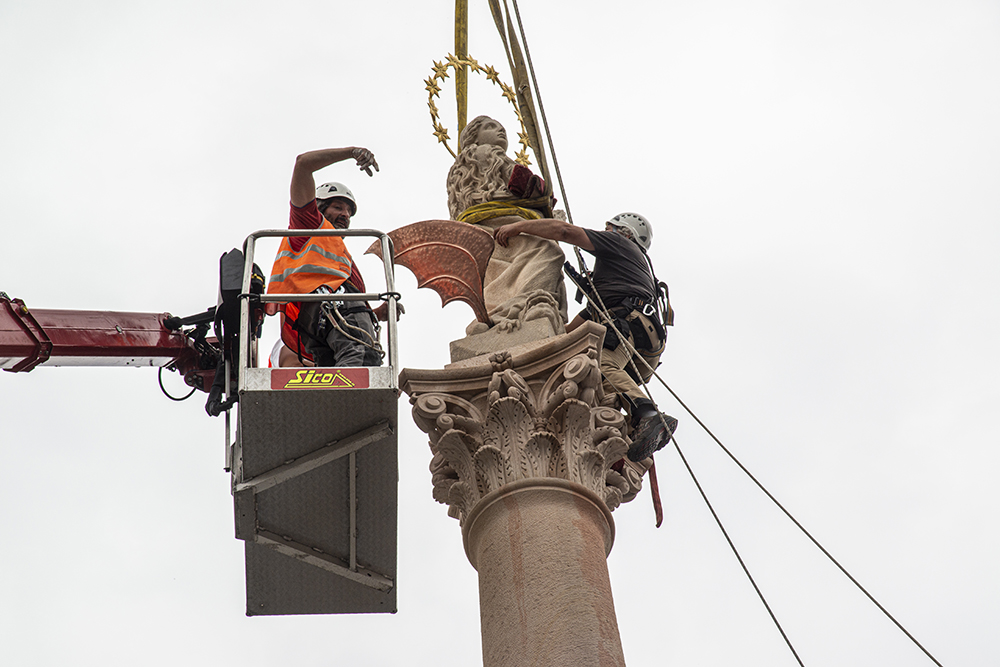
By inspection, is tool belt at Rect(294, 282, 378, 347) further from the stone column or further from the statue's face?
the statue's face

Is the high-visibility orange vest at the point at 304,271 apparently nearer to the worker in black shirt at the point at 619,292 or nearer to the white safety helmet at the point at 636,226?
the worker in black shirt at the point at 619,292

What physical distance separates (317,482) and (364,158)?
2.50 meters

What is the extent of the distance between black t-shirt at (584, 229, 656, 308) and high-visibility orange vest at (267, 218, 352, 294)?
2.46 metres

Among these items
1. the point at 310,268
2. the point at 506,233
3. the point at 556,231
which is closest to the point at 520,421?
the point at 310,268

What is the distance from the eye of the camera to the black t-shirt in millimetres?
10820

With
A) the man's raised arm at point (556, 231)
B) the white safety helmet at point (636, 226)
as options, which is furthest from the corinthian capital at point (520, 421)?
the white safety helmet at point (636, 226)

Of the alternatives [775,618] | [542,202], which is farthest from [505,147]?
[775,618]

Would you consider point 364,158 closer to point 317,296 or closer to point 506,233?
point 317,296

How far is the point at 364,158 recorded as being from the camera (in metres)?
9.55

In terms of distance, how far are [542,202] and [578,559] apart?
4803 millimetres

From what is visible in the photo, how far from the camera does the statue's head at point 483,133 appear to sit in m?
12.7

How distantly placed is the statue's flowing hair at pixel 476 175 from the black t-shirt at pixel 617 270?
4.67 ft

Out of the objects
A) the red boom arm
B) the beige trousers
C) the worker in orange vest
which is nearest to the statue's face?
the beige trousers

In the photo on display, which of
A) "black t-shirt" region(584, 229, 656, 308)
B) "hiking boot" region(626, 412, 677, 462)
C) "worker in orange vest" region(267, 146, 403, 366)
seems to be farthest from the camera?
"black t-shirt" region(584, 229, 656, 308)
